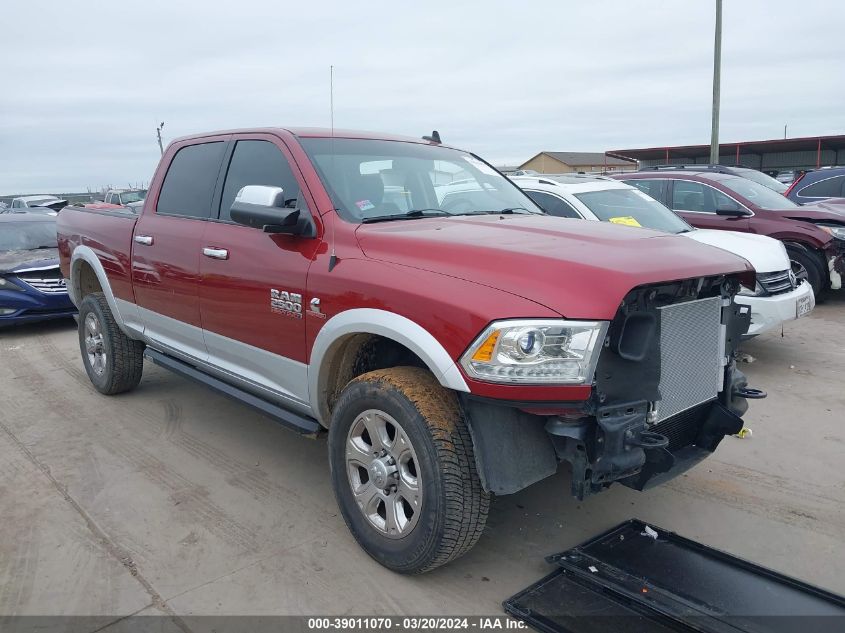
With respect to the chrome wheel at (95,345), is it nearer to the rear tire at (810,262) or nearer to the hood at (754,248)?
the hood at (754,248)

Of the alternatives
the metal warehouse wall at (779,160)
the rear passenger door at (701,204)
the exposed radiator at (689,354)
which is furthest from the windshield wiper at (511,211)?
the metal warehouse wall at (779,160)

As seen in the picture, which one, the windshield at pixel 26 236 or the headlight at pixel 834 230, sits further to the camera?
the windshield at pixel 26 236

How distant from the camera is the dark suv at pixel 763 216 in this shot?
8.34m

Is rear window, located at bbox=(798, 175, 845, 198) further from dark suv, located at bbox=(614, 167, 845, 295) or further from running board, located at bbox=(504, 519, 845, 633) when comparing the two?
running board, located at bbox=(504, 519, 845, 633)

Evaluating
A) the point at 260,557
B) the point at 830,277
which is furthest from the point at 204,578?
the point at 830,277

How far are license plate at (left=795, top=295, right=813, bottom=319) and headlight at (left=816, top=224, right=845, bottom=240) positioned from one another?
8.48 feet

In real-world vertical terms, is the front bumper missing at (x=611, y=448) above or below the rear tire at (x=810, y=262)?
below

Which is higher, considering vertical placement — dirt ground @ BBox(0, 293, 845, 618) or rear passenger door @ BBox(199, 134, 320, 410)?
rear passenger door @ BBox(199, 134, 320, 410)

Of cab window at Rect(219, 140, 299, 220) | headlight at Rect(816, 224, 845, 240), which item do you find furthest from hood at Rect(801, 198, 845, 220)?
cab window at Rect(219, 140, 299, 220)

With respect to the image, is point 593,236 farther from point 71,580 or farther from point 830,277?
point 830,277

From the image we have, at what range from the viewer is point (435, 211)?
379 cm

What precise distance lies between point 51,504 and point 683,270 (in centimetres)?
351

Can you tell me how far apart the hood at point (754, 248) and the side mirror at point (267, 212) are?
3898 millimetres

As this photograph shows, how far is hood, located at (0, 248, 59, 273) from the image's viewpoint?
27.6ft
